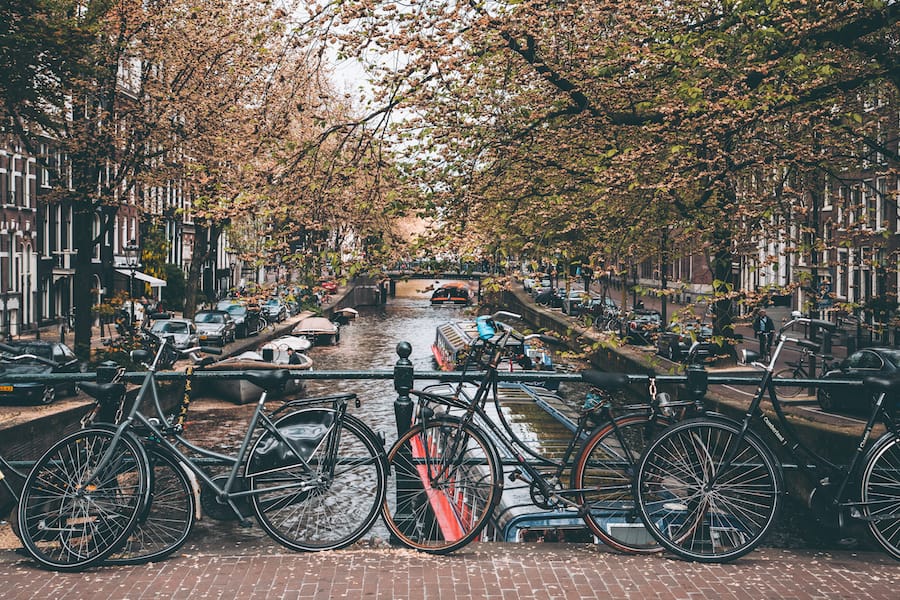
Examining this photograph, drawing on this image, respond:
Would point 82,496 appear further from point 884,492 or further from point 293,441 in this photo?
point 884,492

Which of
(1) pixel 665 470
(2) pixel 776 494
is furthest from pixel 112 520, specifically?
(2) pixel 776 494

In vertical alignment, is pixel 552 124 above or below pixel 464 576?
above

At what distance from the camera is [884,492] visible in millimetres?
5012

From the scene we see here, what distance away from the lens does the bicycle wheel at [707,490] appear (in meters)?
4.93

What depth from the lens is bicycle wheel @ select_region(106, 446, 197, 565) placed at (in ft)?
16.0

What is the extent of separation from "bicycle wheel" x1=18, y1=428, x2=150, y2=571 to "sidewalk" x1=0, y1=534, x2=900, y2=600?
16cm

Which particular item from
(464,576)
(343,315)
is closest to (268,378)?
(464,576)

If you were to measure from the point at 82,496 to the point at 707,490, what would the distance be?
319cm

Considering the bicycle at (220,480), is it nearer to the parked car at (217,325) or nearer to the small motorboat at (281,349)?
the small motorboat at (281,349)

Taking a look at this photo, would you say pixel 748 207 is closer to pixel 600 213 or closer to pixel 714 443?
pixel 600 213

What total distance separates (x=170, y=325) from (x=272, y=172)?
2736cm

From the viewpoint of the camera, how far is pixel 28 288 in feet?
132

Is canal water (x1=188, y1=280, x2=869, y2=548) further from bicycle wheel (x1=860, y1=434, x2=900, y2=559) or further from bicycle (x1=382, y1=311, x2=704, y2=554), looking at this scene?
bicycle wheel (x1=860, y1=434, x2=900, y2=559)

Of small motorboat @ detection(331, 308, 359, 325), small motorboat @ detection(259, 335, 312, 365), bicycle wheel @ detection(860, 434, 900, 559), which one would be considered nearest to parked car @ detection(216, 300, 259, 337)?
small motorboat @ detection(259, 335, 312, 365)
